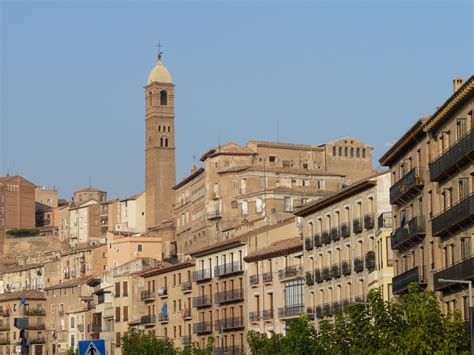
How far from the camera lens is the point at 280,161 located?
198250 mm

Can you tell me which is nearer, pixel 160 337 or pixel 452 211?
pixel 452 211

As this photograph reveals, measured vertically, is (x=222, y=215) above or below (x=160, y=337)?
above

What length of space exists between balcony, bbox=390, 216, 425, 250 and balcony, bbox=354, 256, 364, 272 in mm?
10551

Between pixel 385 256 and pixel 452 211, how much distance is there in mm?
20734

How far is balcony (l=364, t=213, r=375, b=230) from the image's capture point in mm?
98562

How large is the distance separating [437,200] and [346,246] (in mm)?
25419

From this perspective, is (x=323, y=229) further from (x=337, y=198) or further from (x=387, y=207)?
(x=387, y=207)

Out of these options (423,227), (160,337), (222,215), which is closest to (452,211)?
(423,227)

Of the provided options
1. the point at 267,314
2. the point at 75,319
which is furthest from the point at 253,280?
the point at 75,319

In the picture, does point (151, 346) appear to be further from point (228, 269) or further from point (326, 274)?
point (326, 274)

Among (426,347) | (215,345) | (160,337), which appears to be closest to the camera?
(426,347)

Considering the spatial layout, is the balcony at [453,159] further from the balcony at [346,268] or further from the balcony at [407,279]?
the balcony at [346,268]

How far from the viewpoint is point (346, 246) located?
104250 mm

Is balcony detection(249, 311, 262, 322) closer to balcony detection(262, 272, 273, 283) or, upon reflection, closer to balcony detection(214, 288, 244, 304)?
balcony detection(214, 288, 244, 304)
